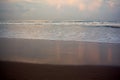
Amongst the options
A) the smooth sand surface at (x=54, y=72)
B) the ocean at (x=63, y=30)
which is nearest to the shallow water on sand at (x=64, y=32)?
the ocean at (x=63, y=30)

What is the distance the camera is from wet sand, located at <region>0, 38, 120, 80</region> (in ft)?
5.08

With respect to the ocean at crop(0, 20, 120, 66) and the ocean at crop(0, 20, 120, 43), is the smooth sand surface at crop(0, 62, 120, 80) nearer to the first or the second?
the ocean at crop(0, 20, 120, 66)

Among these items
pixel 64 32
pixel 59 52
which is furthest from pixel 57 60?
pixel 64 32

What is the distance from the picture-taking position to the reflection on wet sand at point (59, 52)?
A: 5.15 feet

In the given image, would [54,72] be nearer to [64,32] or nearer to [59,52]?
[59,52]

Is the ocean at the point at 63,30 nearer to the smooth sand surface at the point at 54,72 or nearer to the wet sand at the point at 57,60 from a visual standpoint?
the wet sand at the point at 57,60

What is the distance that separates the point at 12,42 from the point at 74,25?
43cm

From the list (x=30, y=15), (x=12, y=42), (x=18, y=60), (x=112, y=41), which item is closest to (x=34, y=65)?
(x=18, y=60)

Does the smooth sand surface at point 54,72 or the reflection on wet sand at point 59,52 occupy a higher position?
the reflection on wet sand at point 59,52

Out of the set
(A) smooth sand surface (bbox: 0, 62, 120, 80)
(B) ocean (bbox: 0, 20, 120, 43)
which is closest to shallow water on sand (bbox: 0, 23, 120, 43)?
(B) ocean (bbox: 0, 20, 120, 43)

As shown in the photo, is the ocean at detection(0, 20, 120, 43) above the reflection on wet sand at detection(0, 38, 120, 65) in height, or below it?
above

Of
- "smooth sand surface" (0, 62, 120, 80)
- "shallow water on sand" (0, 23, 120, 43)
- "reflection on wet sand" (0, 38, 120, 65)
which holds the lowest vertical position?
"smooth sand surface" (0, 62, 120, 80)

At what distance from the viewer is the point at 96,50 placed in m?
1.62

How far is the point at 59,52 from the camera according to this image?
162cm
